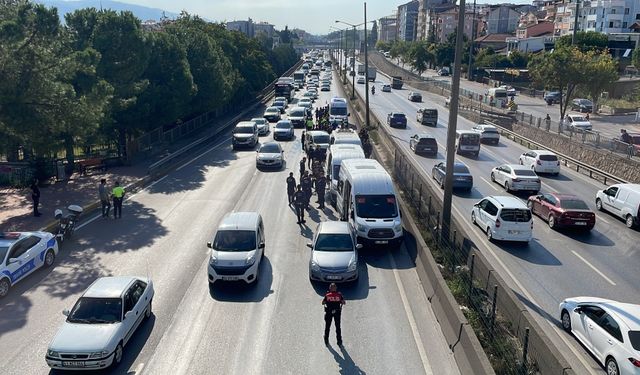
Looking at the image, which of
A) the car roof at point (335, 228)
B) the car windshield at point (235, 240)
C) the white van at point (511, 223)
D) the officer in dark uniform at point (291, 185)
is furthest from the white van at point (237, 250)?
the white van at point (511, 223)

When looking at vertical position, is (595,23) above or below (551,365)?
above

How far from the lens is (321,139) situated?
35.7 metres

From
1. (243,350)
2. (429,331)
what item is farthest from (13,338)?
(429,331)

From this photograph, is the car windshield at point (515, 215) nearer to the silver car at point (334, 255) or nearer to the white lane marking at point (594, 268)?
the white lane marking at point (594, 268)

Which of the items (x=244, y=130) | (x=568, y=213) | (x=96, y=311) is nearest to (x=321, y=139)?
(x=244, y=130)

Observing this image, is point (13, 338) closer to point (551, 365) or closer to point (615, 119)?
point (551, 365)

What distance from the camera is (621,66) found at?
309ft

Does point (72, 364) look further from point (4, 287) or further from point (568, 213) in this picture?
point (568, 213)

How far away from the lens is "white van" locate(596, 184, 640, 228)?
23.2m

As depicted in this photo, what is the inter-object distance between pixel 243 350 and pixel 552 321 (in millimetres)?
7758

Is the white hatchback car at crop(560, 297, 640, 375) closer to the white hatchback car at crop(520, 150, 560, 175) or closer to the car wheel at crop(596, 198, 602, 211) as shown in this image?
the car wheel at crop(596, 198, 602, 211)

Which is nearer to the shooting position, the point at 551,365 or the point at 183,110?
the point at 551,365

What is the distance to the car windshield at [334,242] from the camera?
→ 661 inches

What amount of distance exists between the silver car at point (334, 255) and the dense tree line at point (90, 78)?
12.3 m
